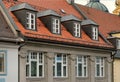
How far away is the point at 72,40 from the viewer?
106 feet

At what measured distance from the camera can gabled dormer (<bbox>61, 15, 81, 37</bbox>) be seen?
110 feet

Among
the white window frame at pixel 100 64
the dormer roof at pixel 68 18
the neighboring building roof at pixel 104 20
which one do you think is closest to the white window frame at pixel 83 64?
the white window frame at pixel 100 64

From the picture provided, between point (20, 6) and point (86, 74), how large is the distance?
899 centimetres

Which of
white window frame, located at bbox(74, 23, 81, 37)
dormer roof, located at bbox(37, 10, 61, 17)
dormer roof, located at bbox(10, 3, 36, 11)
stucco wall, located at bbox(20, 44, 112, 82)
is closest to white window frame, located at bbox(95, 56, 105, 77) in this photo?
stucco wall, located at bbox(20, 44, 112, 82)

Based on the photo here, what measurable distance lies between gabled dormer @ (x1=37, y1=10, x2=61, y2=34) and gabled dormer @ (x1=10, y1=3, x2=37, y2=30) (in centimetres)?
167

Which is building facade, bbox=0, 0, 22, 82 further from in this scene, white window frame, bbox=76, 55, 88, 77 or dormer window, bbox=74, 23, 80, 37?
dormer window, bbox=74, 23, 80, 37

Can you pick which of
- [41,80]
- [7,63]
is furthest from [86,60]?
[7,63]

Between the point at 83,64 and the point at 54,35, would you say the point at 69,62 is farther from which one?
the point at 54,35

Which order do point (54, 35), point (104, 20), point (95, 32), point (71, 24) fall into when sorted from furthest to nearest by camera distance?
point (104, 20) < point (95, 32) < point (71, 24) < point (54, 35)

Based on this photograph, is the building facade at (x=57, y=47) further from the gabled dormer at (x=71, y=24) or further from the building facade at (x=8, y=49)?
the building facade at (x=8, y=49)

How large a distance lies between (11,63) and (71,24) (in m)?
8.88

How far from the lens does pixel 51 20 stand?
31.1 meters

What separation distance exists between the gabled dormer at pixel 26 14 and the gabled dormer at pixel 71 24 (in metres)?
4.67

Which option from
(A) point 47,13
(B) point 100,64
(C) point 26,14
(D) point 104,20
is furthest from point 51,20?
(D) point 104,20
